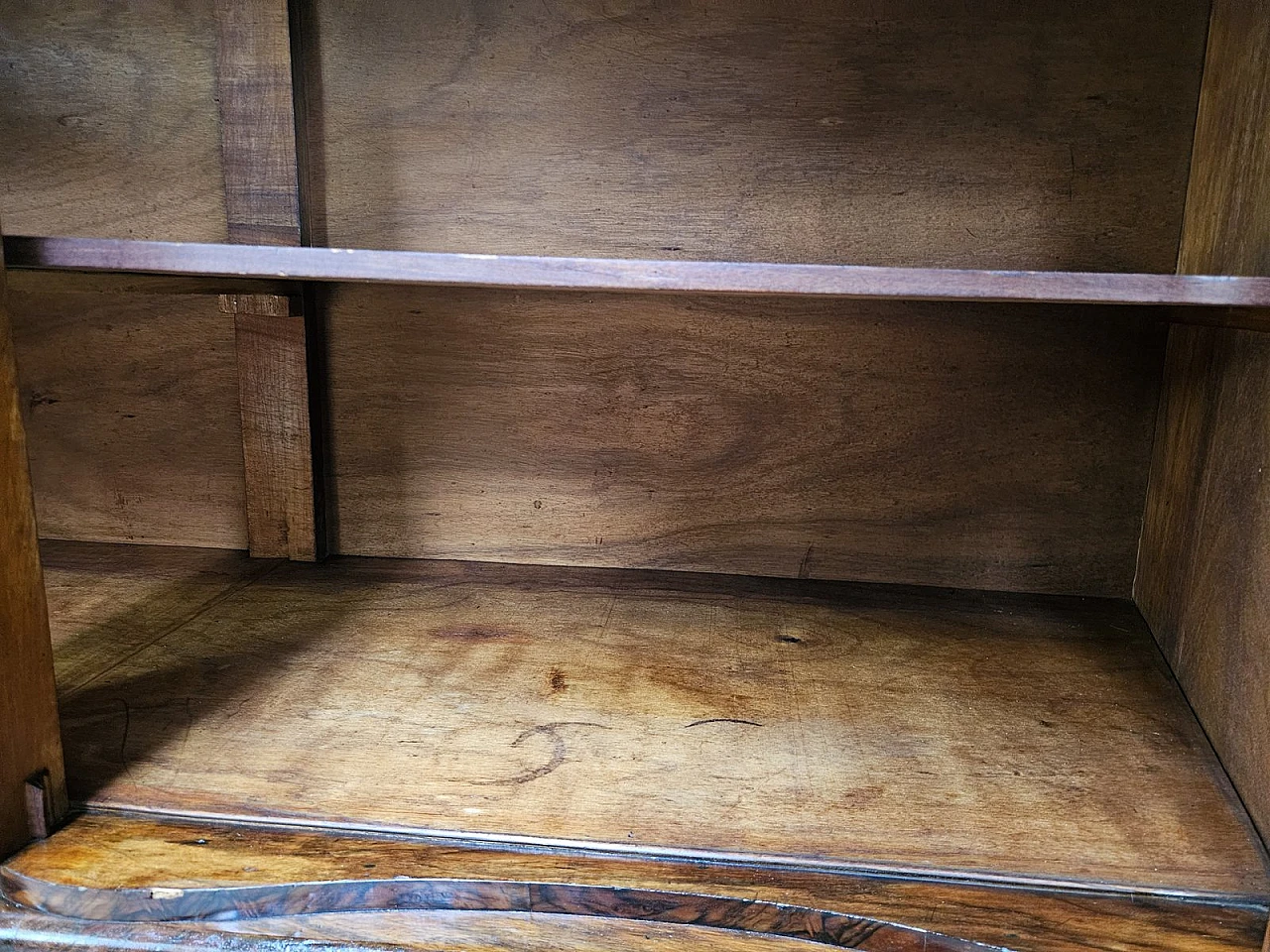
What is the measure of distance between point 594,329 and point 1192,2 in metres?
0.83

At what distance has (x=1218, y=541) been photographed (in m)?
0.95

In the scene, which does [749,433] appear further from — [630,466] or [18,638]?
[18,638]

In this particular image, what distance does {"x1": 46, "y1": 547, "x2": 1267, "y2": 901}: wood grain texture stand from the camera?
75 centimetres

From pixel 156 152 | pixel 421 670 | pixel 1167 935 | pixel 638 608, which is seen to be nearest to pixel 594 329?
pixel 638 608

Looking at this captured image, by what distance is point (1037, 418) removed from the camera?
4.11 feet

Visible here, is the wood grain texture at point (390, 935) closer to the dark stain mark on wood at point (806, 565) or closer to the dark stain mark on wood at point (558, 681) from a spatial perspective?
the dark stain mark on wood at point (558, 681)

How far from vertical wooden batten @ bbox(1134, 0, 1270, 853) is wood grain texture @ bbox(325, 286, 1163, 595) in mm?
112

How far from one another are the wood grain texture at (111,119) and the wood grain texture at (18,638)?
64 cm

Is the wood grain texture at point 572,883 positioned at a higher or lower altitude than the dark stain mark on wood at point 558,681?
higher

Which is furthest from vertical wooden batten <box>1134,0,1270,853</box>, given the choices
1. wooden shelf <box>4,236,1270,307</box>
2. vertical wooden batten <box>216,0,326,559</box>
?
vertical wooden batten <box>216,0,326,559</box>

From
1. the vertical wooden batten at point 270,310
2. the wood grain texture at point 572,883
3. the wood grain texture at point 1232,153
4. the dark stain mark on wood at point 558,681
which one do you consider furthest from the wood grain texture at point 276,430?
the wood grain texture at point 1232,153

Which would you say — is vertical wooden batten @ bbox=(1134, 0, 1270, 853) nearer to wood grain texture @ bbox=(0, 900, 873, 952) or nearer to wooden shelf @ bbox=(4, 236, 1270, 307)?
wooden shelf @ bbox=(4, 236, 1270, 307)

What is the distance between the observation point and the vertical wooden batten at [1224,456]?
834 millimetres

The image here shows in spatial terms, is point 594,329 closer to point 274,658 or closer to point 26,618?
point 274,658
